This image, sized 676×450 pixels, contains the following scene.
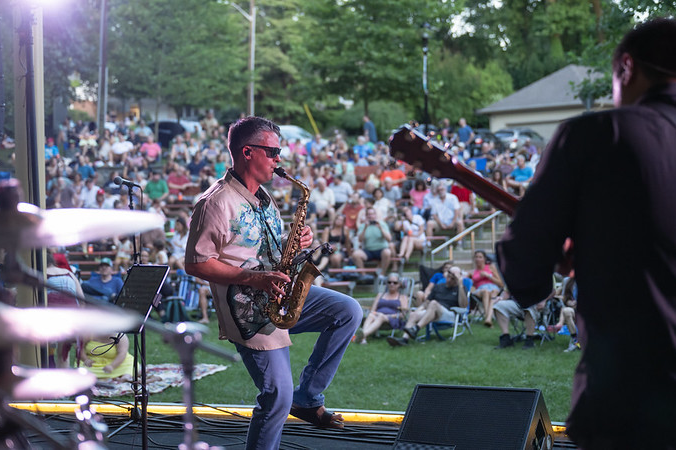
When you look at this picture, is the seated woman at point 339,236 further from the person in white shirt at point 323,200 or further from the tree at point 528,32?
the tree at point 528,32

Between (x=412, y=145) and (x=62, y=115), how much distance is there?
3726 centimetres

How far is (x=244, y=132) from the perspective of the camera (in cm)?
455

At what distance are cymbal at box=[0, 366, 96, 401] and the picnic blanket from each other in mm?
6016

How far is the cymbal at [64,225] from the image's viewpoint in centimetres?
230

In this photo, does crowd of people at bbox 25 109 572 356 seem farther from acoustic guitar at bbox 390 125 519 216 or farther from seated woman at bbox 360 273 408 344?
acoustic guitar at bbox 390 125 519 216

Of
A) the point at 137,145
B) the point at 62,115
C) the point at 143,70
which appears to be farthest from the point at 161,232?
the point at 62,115

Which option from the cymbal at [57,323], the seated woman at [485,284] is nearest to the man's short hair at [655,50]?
the cymbal at [57,323]

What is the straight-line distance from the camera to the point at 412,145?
2.94 meters

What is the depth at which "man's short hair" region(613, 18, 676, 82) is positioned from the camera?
2344mm

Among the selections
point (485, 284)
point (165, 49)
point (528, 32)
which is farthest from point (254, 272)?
point (528, 32)

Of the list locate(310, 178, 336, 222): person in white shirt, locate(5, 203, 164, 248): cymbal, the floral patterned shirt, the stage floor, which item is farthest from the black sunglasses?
locate(310, 178, 336, 222): person in white shirt

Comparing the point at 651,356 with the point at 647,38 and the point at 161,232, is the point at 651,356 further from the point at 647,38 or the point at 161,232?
the point at 161,232

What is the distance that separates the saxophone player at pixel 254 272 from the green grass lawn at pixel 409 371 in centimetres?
370

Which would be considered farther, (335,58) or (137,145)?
(335,58)
